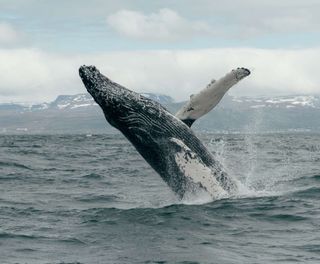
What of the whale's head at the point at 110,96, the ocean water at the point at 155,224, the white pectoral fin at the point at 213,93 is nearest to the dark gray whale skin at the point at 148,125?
the whale's head at the point at 110,96

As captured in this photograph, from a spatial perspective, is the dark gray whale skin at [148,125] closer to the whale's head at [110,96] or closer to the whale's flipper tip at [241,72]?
the whale's head at [110,96]

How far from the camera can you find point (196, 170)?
10.2m

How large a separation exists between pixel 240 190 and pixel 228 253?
164 inches

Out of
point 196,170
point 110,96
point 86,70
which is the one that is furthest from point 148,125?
point 86,70

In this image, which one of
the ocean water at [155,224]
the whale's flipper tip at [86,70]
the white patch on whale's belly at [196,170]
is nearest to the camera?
the ocean water at [155,224]

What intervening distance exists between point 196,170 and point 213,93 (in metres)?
1.32

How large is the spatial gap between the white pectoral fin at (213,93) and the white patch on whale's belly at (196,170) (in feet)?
2.07

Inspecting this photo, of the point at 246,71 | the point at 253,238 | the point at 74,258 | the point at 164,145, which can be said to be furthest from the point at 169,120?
the point at 74,258

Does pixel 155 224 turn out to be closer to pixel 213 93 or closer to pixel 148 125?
pixel 148 125

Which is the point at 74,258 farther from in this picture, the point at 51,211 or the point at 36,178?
the point at 36,178

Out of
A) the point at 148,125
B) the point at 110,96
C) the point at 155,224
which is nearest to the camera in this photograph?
the point at 155,224

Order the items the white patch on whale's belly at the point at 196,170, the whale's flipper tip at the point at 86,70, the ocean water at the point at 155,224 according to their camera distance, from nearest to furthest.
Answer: the ocean water at the point at 155,224 → the whale's flipper tip at the point at 86,70 → the white patch on whale's belly at the point at 196,170

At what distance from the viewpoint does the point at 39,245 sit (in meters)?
7.35

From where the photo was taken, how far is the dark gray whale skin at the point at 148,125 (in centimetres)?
992
